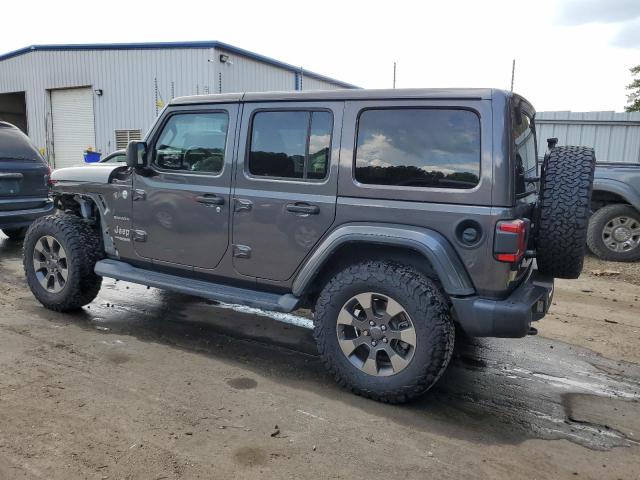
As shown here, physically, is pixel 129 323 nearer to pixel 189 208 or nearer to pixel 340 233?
pixel 189 208

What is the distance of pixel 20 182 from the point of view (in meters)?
7.27

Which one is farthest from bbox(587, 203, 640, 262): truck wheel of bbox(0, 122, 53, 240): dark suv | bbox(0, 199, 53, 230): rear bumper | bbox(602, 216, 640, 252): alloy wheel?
bbox(0, 199, 53, 230): rear bumper

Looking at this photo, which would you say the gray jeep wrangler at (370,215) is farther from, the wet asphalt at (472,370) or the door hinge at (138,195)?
the wet asphalt at (472,370)

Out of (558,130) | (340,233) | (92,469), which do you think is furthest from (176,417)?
(558,130)

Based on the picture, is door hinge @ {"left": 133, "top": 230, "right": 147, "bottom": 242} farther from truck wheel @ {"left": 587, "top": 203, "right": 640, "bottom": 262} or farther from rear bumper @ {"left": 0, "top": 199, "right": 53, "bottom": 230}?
truck wheel @ {"left": 587, "top": 203, "right": 640, "bottom": 262}

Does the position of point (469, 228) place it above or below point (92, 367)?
above

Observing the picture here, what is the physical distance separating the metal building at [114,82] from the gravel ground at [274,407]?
39.8ft

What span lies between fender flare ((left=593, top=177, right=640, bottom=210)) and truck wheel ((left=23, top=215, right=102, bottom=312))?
269 inches

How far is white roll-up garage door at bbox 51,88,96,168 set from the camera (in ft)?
59.7

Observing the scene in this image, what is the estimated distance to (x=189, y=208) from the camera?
4055mm

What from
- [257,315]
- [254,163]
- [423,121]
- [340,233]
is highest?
[423,121]

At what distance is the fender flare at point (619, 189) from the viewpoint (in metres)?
7.31

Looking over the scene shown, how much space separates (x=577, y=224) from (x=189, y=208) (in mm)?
2833

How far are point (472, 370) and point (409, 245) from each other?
4.59 ft
